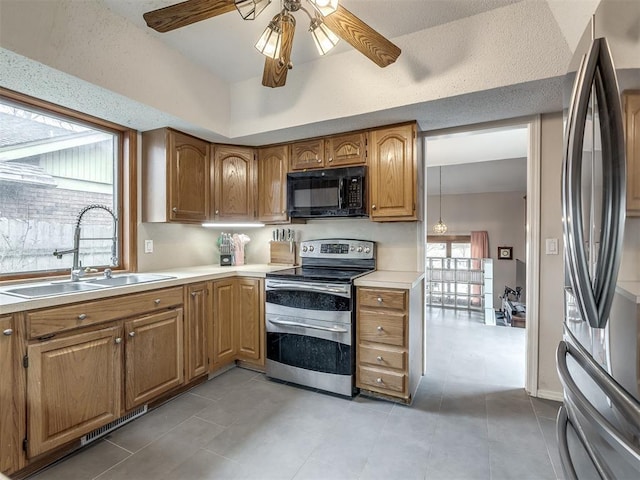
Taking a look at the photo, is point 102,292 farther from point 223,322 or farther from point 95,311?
point 223,322

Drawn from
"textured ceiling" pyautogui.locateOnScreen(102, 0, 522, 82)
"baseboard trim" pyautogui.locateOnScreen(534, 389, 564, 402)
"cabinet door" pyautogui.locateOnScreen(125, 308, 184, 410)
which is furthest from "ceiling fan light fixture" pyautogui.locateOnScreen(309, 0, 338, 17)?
"baseboard trim" pyautogui.locateOnScreen(534, 389, 564, 402)

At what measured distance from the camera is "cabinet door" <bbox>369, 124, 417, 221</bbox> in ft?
7.70

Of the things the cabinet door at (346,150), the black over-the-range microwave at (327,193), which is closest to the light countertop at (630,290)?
the black over-the-range microwave at (327,193)

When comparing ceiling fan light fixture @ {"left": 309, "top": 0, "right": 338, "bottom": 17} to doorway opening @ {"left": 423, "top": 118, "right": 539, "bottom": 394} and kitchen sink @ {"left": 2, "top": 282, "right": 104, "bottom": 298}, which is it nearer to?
doorway opening @ {"left": 423, "top": 118, "right": 539, "bottom": 394}

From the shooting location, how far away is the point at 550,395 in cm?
226

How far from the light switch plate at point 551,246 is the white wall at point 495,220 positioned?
6.01 metres

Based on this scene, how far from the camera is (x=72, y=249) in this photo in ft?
7.06

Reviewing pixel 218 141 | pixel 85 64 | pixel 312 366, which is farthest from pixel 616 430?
pixel 218 141

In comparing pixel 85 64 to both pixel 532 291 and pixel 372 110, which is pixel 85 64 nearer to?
pixel 372 110

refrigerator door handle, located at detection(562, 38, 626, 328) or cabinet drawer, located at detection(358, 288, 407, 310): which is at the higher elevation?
refrigerator door handle, located at detection(562, 38, 626, 328)

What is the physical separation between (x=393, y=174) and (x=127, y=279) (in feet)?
7.02

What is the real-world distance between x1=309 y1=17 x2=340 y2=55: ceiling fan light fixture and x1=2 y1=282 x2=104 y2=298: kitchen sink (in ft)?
5.86

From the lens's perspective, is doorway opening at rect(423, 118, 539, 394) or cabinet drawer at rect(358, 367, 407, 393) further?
doorway opening at rect(423, 118, 539, 394)

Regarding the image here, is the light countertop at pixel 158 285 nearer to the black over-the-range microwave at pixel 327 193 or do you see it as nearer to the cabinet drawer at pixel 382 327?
the cabinet drawer at pixel 382 327
